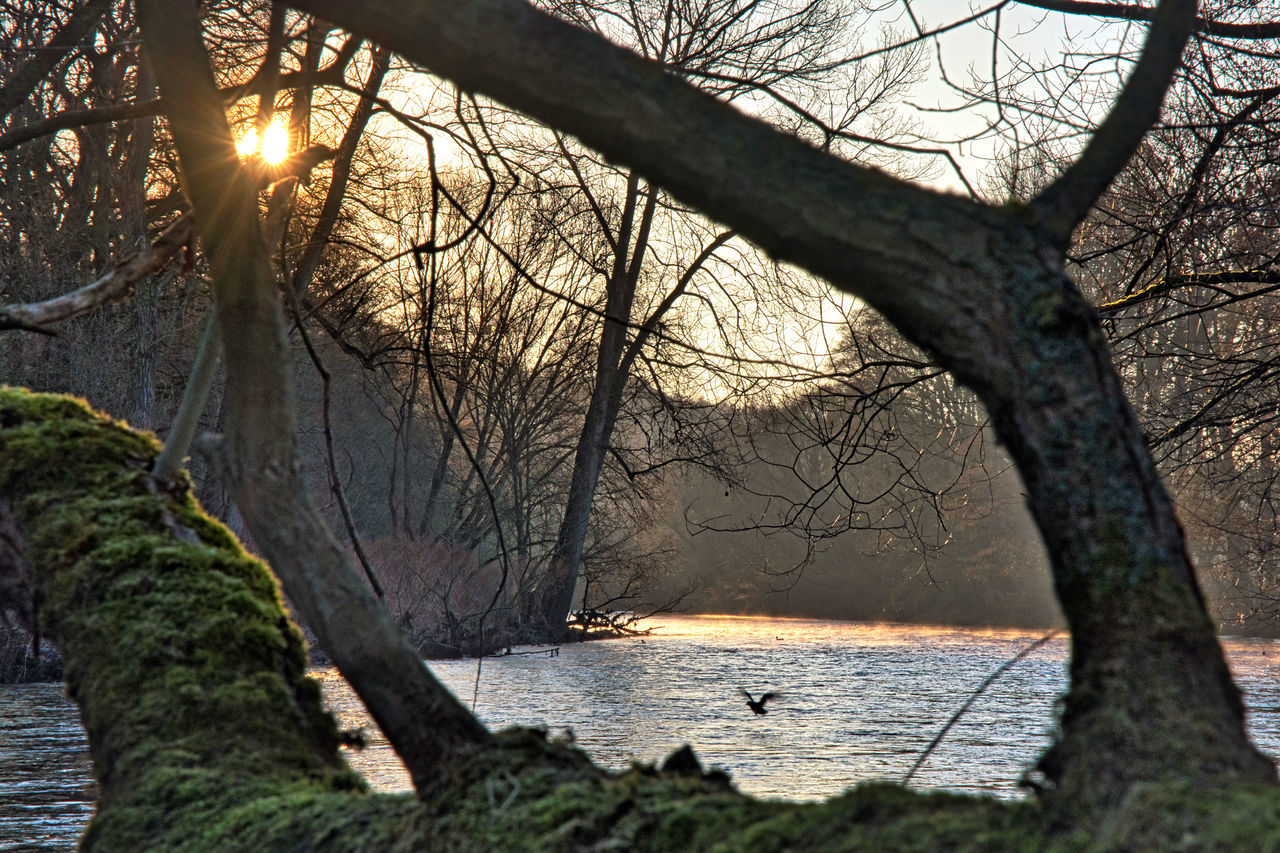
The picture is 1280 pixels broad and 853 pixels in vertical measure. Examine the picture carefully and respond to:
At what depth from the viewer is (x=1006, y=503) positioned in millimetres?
30359

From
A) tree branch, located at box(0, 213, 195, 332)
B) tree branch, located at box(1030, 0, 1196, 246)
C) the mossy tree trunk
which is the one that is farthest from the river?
tree branch, located at box(1030, 0, 1196, 246)

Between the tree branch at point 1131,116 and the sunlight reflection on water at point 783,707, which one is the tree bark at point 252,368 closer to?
the tree branch at point 1131,116

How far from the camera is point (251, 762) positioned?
6.41 ft

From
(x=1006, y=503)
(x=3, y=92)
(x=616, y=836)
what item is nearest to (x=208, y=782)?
(x=616, y=836)

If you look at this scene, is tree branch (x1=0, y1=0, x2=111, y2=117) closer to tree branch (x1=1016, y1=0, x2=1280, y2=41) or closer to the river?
the river

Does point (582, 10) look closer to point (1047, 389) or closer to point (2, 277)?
point (2, 277)

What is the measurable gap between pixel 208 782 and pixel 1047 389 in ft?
4.96

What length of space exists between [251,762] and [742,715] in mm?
8141

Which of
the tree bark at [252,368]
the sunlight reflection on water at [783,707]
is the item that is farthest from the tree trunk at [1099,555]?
the sunlight reflection on water at [783,707]

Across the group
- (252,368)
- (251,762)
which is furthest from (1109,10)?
(251,762)

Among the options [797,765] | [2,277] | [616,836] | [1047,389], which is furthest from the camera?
[2,277]

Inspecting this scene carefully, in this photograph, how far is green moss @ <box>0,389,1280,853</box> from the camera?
50.3 inches

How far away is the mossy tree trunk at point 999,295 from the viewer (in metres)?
1.30

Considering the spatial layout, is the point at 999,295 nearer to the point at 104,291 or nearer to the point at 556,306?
the point at 104,291
